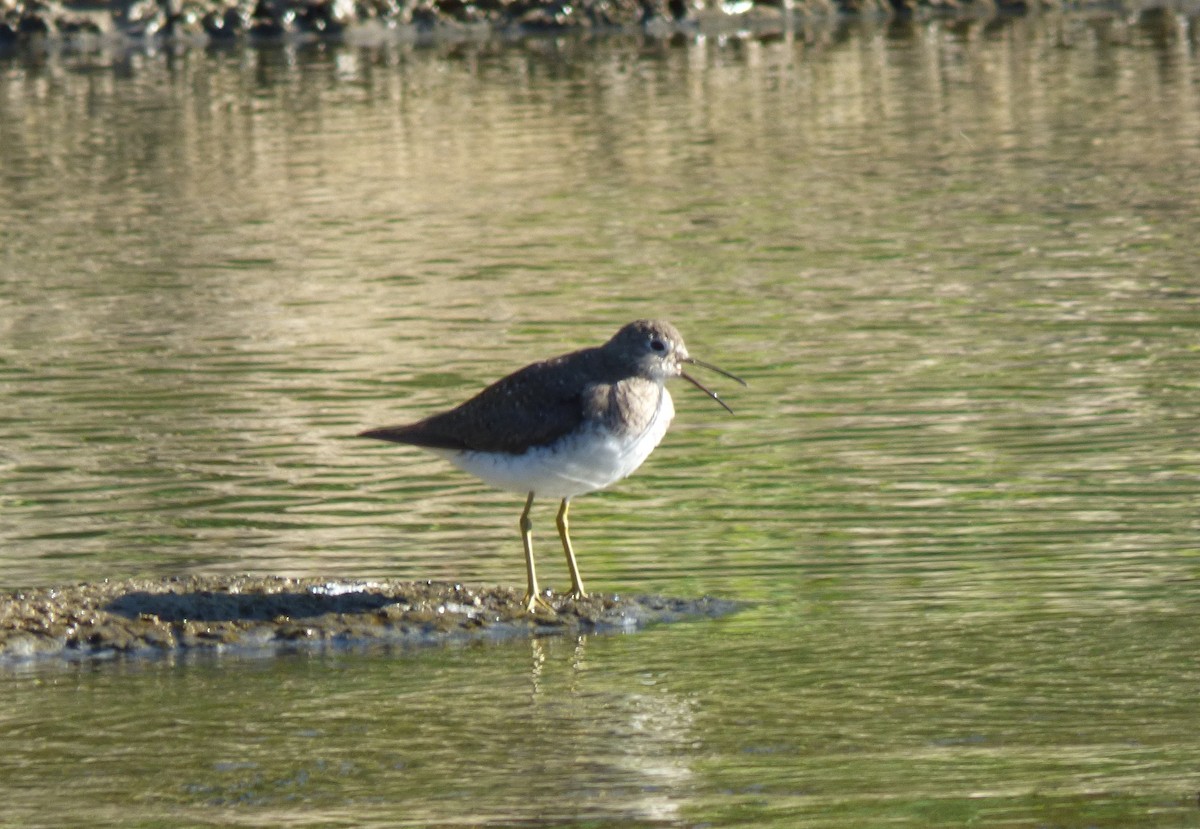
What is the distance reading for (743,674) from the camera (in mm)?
8422

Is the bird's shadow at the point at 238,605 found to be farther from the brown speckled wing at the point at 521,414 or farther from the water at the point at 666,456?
the brown speckled wing at the point at 521,414

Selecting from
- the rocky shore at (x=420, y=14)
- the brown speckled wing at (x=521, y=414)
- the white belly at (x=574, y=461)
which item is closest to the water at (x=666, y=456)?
the white belly at (x=574, y=461)

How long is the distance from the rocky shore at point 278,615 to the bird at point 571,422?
0.62ft

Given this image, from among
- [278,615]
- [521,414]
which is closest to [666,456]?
[521,414]

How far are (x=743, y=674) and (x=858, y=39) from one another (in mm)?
32110

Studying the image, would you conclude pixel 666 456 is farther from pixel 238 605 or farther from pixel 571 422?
pixel 238 605

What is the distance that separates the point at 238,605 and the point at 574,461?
4.80 ft

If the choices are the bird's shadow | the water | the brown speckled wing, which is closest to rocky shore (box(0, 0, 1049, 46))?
the water

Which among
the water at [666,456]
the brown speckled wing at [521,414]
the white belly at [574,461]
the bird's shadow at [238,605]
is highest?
the brown speckled wing at [521,414]

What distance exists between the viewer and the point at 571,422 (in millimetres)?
9023

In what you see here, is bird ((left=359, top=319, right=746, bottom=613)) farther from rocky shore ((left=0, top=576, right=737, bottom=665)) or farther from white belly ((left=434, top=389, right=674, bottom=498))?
rocky shore ((left=0, top=576, right=737, bottom=665))

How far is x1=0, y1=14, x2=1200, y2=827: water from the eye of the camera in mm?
7520

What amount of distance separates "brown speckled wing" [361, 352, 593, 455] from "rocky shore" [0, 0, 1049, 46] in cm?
3436

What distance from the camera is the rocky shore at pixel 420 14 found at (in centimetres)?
4325
